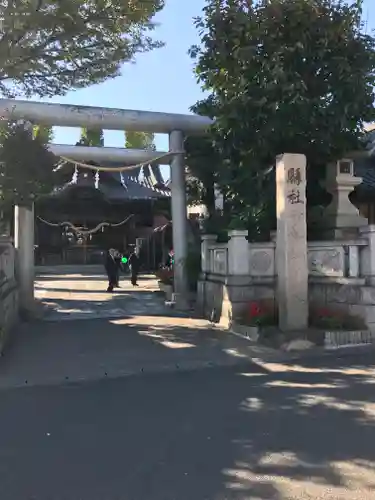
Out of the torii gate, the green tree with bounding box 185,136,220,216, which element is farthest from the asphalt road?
the green tree with bounding box 185,136,220,216

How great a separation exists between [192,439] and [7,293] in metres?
6.72

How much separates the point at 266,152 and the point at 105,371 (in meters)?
6.51

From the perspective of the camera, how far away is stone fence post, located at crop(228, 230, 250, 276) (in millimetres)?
11055

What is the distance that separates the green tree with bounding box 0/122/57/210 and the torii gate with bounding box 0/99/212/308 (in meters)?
2.09

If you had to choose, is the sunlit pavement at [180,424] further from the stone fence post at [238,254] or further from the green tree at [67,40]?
the green tree at [67,40]

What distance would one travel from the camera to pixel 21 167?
9914 millimetres

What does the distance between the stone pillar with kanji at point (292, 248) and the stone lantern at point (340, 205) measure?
8.72 feet

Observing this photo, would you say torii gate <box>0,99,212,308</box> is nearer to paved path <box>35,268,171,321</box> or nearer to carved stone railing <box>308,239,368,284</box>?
paved path <box>35,268,171,321</box>

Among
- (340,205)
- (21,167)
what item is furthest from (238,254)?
(21,167)

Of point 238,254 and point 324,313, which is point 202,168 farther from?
point 324,313

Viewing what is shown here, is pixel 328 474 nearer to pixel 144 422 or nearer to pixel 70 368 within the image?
pixel 144 422

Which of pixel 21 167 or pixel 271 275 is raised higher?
pixel 21 167

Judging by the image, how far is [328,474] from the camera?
399cm

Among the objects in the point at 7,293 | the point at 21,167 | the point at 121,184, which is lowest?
the point at 7,293
